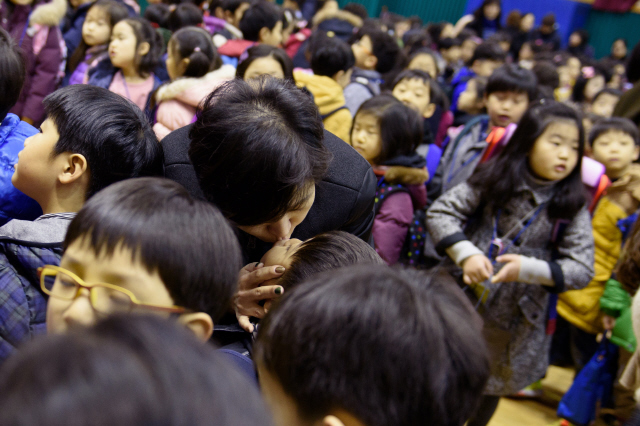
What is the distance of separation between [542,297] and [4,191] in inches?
74.2

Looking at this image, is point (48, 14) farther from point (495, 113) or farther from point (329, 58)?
point (495, 113)

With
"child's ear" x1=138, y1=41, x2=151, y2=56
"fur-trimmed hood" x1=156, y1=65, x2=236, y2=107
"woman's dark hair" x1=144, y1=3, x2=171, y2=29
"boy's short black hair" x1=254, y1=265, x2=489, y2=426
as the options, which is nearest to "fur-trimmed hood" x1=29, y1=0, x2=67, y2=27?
"child's ear" x1=138, y1=41, x2=151, y2=56

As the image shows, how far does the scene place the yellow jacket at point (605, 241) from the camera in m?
2.65

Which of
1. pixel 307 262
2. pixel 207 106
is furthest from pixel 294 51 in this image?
pixel 307 262

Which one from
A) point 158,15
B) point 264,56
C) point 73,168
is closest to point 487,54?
point 158,15

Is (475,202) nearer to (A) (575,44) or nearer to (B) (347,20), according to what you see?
(B) (347,20)

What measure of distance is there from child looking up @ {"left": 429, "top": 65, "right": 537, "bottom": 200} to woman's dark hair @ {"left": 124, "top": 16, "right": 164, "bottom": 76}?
179 centimetres

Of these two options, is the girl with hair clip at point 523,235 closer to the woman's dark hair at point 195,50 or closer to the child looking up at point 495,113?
the child looking up at point 495,113

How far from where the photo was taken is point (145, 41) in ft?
10.1

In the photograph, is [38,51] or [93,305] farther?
[38,51]

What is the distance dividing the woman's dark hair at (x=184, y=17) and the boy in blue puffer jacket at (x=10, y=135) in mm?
2346

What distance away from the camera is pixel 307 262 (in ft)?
3.49

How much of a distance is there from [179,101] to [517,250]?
1.71 metres

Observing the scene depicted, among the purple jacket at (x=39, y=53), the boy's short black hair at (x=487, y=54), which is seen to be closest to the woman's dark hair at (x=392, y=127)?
the purple jacket at (x=39, y=53)
